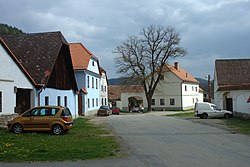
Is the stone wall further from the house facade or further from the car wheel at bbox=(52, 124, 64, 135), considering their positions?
the house facade

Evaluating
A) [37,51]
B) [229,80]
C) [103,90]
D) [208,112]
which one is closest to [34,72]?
[37,51]

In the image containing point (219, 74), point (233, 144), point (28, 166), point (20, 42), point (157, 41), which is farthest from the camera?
point (157, 41)

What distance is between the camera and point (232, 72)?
52.5 metres

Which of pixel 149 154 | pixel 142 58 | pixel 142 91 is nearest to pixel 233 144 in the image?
pixel 149 154

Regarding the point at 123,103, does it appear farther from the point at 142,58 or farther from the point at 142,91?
the point at 142,58

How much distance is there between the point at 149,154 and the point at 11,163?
443 centimetres

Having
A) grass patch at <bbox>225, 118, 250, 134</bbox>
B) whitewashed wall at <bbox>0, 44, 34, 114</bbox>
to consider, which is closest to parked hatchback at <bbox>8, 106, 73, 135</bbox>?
whitewashed wall at <bbox>0, 44, 34, 114</bbox>

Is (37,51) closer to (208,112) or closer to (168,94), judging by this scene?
(208,112)

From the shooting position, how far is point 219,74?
52.4 metres

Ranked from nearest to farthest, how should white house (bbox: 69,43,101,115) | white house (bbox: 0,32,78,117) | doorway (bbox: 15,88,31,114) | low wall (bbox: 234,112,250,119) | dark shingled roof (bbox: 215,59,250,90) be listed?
white house (bbox: 0,32,78,117)
doorway (bbox: 15,88,31,114)
low wall (bbox: 234,112,250,119)
white house (bbox: 69,43,101,115)
dark shingled roof (bbox: 215,59,250,90)

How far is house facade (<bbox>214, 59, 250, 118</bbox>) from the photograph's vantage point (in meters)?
38.9

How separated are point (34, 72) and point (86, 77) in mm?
22460

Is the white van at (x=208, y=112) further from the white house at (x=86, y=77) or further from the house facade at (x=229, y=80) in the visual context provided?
the white house at (x=86, y=77)

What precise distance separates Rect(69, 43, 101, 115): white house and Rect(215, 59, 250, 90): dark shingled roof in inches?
696
